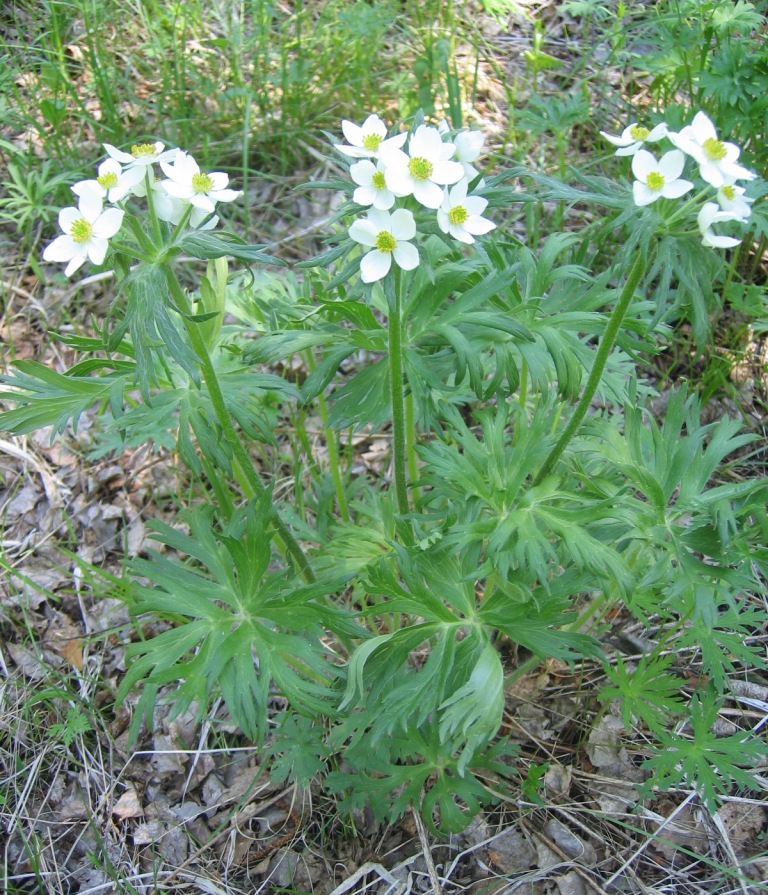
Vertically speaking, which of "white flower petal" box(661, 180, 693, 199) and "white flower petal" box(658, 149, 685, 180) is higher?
"white flower petal" box(658, 149, 685, 180)

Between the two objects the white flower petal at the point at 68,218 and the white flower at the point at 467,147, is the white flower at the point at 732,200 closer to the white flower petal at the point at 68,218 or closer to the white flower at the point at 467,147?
the white flower at the point at 467,147

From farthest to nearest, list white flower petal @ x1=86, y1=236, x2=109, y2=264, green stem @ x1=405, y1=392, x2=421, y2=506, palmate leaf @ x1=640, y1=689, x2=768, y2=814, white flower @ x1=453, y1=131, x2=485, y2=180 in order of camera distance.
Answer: green stem @ x1=405, y1=392, x2=421, y2=506
palmate leaf @ x1=640, y1=689, x2=768, y2=814
white flower @ x1=453, y1=131, x2=485, y2=180
white flower petal @ x1=86, y1=236, x2=109, y2=264

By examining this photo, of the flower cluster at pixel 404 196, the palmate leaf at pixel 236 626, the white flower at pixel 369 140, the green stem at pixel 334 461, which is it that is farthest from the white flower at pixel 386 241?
the green stem at pixel 334 461

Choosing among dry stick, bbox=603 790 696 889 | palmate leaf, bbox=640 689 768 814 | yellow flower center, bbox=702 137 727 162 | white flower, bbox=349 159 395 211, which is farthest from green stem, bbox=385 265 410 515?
dry stick, bbox=603 790 696 889

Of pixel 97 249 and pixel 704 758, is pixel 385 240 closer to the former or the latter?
pixel 97 249

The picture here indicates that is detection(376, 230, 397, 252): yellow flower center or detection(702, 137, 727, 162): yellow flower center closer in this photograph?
detection(702, 137, 727, 162): yellow flower center

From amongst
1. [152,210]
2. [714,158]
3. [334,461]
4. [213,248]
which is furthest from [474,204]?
[334,461]

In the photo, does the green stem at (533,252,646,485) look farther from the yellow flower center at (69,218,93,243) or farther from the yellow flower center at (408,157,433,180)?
the yellow flower center at (69,218,93,243)
